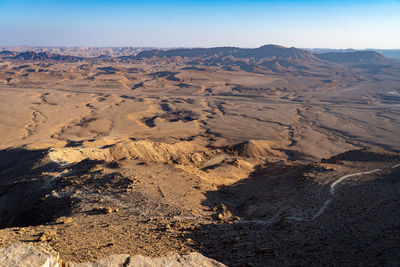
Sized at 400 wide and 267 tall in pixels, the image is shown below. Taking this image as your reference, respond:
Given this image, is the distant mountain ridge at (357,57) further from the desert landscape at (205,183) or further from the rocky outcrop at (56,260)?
the rocky outcrop at (56,260)

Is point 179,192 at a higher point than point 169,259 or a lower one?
lower

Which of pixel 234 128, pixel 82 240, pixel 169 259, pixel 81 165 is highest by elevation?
pixel 169 259

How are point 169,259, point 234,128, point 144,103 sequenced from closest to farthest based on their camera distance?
point 169,259 < point 234,128 < point 144,103

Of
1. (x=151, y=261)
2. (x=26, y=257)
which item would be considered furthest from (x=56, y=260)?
(x=151, y=261)

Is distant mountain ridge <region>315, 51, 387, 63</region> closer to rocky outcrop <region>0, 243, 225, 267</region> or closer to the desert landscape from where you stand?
the desert landscape

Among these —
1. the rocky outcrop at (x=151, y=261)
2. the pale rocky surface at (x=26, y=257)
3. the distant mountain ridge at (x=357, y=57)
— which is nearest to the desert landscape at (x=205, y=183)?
the rocky outcrop at (x=151, y=261)

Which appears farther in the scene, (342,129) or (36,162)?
(342,129)

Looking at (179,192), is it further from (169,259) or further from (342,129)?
(342,129)

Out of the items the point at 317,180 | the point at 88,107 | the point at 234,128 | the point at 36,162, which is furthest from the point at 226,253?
the point at 88,107

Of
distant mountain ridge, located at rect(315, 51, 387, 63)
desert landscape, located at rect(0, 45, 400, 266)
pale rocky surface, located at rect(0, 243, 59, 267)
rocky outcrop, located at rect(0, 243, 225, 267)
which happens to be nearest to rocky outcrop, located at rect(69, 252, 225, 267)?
rocky outcrop, located at rect(0, 243, 225, 267)
